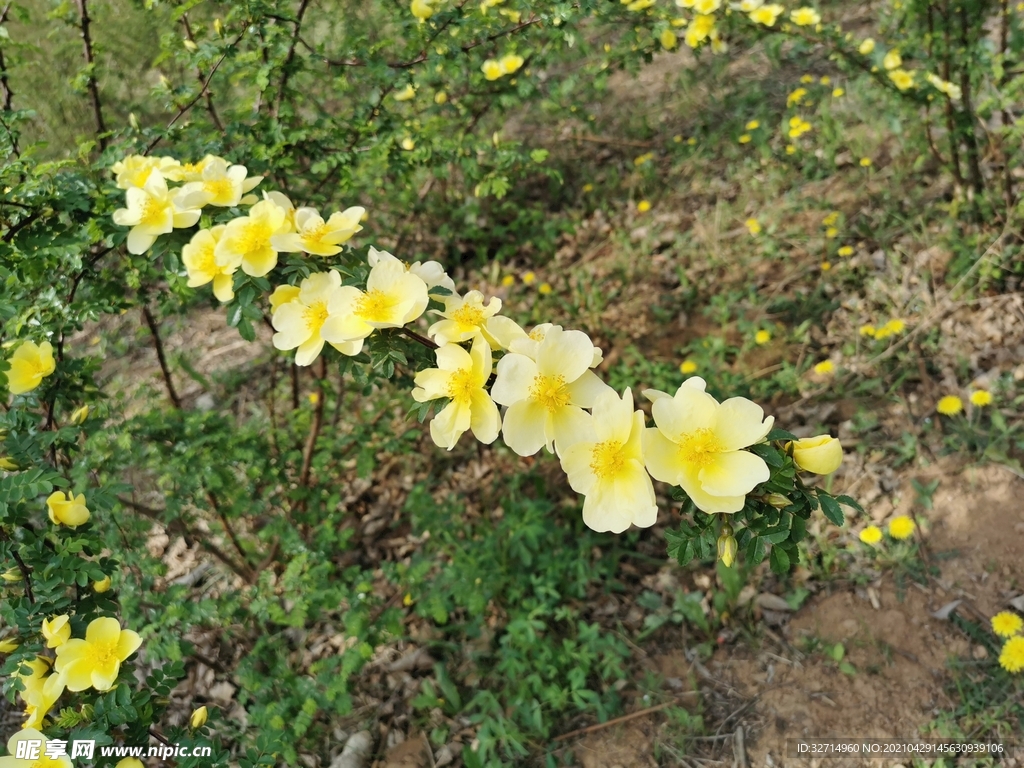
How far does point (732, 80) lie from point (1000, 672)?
3.80 metres

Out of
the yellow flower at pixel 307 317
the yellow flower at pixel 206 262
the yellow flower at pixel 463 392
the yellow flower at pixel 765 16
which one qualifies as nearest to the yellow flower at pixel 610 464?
the yellow flower at pixel 463 392

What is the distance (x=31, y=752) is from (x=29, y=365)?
76 centimetres

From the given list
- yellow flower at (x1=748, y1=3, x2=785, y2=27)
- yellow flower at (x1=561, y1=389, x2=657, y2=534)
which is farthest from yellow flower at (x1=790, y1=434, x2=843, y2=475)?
yellow flower at (x1=748, y1=3, x2=785, y2=27)

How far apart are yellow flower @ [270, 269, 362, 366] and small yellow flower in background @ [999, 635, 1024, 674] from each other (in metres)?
1.95

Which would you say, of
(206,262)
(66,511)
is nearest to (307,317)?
A: (206,262)

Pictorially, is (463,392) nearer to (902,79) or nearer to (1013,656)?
(1013,656)

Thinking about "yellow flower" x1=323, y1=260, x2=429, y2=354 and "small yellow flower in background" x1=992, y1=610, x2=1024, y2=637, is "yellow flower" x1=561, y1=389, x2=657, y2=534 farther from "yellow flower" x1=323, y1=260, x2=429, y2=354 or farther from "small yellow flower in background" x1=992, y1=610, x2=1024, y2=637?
"small yellow flower in background" x1=992, y1=610, x2=1024, y2=637

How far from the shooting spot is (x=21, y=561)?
1252mm

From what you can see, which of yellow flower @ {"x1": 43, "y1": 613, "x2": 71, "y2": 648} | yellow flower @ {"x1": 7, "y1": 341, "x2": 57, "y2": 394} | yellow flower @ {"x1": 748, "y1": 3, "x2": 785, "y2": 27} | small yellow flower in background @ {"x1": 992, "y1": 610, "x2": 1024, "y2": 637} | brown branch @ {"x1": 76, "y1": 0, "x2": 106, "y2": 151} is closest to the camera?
yellow flower @ {"x1": 43, "y1": 613, "x2": 71, "y2": 648}

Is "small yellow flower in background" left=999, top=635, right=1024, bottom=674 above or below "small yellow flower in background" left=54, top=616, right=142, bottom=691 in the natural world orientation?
below

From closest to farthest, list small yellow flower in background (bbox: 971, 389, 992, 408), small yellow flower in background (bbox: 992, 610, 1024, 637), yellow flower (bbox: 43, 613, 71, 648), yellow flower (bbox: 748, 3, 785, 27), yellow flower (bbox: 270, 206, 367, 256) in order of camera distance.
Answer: yellow flower (bbox: 43, 613, 71, 648) < yellow flower (bbox: 270, 206, 367, 256) < small yellow flower in background (bbox: 992, 610, 1024, 637) < small yellow flower in background (bbox: 971, 389, 992, 408) < yellow flower (bbox: 748, 3, 785, 27)

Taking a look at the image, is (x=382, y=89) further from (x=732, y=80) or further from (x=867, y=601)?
(x=732, y=80)

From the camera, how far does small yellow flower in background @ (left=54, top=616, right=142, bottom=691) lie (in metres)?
1.18

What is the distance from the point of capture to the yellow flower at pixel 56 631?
1.20 meters
